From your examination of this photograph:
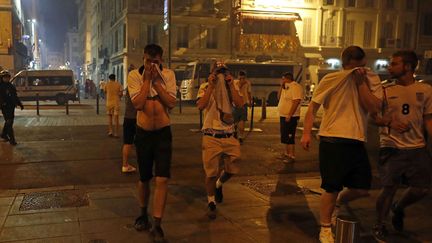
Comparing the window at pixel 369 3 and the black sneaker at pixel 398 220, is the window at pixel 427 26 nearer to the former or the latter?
the window at pixel 369 3

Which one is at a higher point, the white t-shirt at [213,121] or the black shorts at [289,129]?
the white t-shirt at [213,121]

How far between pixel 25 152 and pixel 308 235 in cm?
694

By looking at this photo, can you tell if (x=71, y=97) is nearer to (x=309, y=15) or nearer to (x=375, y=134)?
(x=375, y=134)

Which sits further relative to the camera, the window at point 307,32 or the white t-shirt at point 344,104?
the window at point 307,32

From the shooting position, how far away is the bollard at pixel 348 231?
3.04 meters

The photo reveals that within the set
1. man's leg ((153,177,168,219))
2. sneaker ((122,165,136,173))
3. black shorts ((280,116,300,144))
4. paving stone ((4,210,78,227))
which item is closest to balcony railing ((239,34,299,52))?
black shorts ((280,116,300,144))

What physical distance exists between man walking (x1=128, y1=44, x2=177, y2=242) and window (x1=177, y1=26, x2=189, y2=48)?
104ft

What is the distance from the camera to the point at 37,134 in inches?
480

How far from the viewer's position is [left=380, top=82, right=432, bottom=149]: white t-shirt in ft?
15.0

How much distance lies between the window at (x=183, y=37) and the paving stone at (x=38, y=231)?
104 ft

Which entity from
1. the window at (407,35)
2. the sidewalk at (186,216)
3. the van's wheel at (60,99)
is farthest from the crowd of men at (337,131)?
the window at (407,35)

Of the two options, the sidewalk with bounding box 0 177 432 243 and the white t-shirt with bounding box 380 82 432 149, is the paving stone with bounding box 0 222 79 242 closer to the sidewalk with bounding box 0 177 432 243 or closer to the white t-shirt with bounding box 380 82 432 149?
the sidewalk with bounding box 0 177 432 243

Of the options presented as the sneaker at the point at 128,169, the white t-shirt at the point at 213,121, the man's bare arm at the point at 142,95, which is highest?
the man's bare arm at the point at 142,95

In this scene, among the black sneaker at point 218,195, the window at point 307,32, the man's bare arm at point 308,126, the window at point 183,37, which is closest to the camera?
the man's bare arm at point 308,126
